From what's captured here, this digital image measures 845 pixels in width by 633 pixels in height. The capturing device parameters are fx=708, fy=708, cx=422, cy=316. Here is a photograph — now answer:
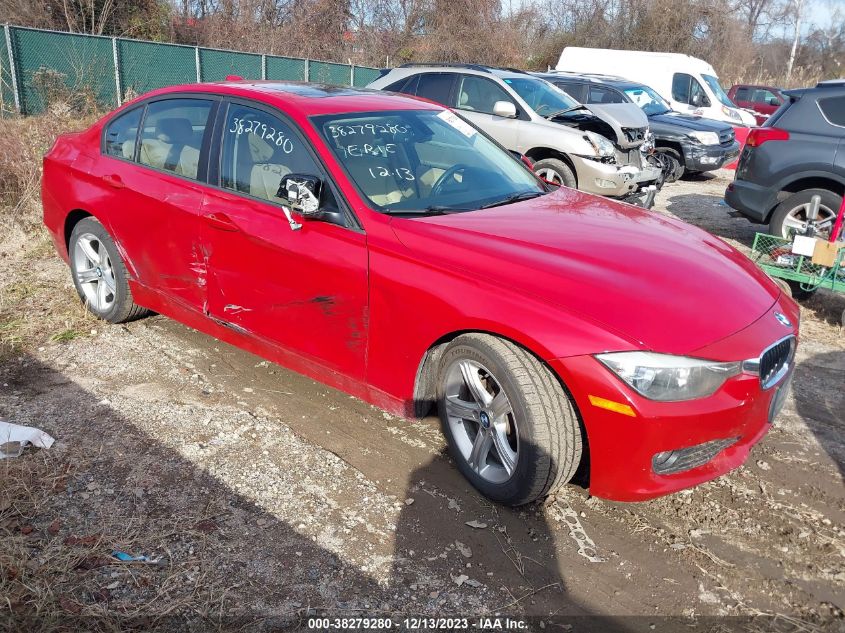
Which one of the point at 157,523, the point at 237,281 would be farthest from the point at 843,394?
the point at 157,523

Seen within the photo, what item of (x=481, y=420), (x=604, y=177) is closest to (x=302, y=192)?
(x=481, y=420)

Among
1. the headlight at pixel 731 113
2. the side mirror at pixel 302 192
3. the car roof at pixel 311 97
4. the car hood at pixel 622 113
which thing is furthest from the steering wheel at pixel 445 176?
the headlight at pixel 731 113

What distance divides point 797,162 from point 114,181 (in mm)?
6314

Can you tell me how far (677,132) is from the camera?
41.8 feet

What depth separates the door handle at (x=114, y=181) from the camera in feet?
15.0

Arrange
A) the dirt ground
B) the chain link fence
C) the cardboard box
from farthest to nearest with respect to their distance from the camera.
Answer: the chain link fence < the cardboard box < the dirt ground

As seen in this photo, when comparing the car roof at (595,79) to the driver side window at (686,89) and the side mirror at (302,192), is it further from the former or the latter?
the side mirror at (302,192)

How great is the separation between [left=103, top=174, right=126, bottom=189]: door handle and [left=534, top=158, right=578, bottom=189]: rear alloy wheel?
19.1 feet

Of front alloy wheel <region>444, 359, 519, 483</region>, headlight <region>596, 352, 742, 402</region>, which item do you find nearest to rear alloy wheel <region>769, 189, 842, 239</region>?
headlight <region>596, 352, 742, 402</region>

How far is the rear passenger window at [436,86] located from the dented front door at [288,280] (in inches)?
260

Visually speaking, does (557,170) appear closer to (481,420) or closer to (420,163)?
(420,163)

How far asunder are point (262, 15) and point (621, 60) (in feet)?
48.2

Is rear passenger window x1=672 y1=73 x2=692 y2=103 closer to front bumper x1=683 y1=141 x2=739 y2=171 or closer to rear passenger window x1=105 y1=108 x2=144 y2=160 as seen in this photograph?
front bumper x1=683 y1=141 x2=739 y2=171

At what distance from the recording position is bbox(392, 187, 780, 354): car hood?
9.15 ft
